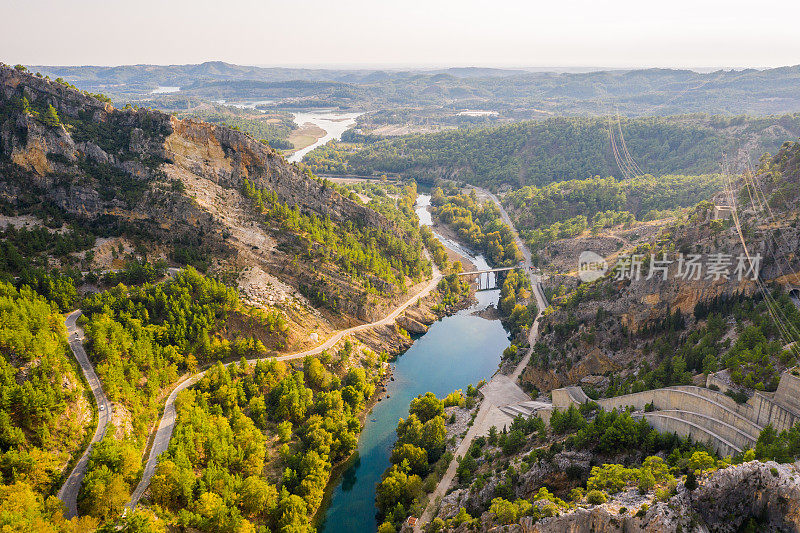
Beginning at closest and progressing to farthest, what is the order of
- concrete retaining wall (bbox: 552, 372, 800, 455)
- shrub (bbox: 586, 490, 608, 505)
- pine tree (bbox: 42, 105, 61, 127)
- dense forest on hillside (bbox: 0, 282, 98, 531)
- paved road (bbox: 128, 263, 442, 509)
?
shrub (bbox: 586, 490, 608, 505)
concrete retaining wall (bbox: 552, 372, 800, 455)
dense forest on hillside (bbox: 0, 282, 98, 531)
paved road (bbox: 128, 263, 442, 509)
pine tree (bbox: 42, 105, 61, 127)

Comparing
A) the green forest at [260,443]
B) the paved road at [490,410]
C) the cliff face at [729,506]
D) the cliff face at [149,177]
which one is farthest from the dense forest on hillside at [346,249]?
the cliff face at [729,506]

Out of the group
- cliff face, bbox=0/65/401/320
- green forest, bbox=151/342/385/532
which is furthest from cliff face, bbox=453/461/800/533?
cliff face, bbox=0/65/401/320

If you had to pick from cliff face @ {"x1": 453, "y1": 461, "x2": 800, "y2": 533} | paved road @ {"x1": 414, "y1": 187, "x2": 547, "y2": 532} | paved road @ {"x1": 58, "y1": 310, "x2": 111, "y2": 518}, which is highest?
cliff face @ {"x1": 453, "y1": 461, "x2": 800, "y2": 533}

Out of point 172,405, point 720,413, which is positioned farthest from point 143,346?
point 720,413

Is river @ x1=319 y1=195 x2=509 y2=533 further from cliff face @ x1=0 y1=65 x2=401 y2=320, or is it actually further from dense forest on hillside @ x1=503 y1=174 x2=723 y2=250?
dense forest on hillside @ x1=503 y1=174 x2=723 y2=250

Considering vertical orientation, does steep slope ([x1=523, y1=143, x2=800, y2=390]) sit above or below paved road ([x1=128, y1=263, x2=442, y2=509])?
above

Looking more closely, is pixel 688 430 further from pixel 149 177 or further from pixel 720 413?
pixel 149 177

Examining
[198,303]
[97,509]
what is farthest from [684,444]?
[198,303]

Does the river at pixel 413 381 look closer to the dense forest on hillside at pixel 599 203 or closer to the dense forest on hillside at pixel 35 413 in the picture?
the dense forest on hillside at pixel 35 413
